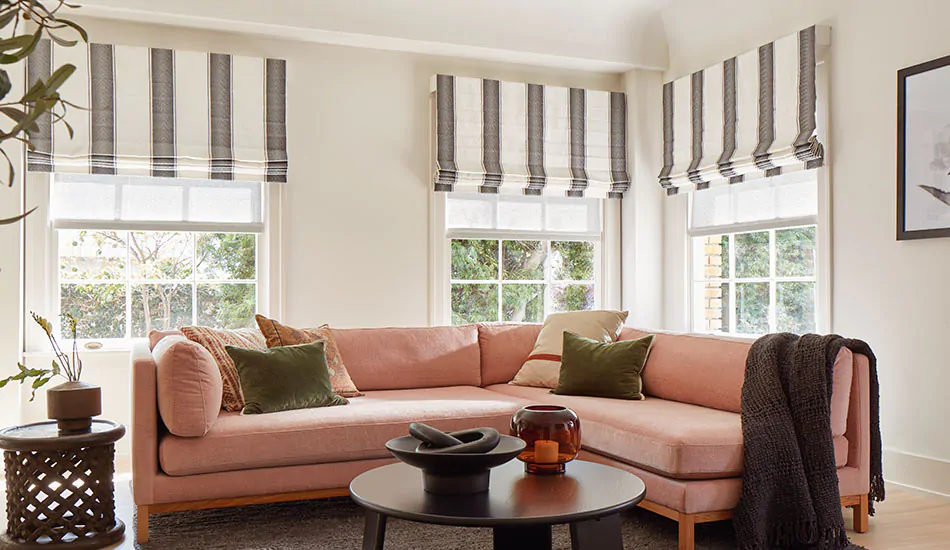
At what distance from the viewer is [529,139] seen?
19.0 feet

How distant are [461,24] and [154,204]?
2.23 m

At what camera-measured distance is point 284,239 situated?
520 cm

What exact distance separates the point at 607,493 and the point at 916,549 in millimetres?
1531

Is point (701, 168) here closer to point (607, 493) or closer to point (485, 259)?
point (485, 259)

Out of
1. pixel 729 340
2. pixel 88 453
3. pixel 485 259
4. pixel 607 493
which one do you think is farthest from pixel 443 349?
pixel 607 493

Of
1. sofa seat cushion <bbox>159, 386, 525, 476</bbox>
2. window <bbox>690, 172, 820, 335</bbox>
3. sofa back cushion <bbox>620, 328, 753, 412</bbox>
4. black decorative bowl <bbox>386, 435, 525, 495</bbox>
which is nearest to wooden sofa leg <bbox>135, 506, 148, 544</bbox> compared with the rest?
sofa seat cushion <bbox>159, 386, 525, 476</bbox>

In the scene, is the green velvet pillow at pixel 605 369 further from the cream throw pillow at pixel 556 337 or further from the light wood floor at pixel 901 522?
the light wood floor at pixel 901 522

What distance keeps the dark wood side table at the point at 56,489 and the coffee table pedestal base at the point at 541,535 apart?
1.21m

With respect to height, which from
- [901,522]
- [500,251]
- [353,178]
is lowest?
[901,522]

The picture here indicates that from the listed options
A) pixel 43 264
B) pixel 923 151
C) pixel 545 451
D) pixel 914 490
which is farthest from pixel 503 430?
pixel 43 264

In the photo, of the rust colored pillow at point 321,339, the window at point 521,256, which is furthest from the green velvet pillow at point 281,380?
the window at point 521,256

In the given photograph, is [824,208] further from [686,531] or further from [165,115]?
[165,115]

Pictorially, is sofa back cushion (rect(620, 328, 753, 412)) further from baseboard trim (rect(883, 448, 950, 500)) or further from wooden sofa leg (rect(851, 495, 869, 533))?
baseboard trim (rect(883, 448, 950, 500))

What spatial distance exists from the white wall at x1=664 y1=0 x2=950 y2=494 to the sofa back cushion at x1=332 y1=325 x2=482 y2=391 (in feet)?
6.79
